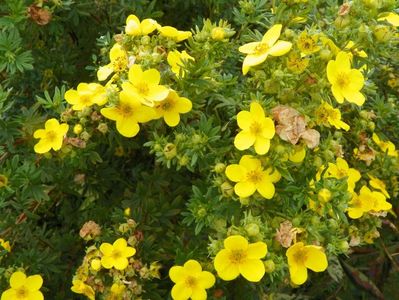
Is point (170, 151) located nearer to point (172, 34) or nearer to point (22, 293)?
point (172, 34)

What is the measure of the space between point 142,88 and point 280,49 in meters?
0.35

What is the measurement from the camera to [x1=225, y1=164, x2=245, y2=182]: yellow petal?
1.48 meters

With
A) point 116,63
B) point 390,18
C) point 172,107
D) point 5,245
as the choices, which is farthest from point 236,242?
point 5,245

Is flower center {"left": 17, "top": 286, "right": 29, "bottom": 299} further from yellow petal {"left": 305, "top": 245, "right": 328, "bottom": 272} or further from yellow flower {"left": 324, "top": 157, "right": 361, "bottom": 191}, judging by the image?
yellow flower {"left": 324, "top": 157, "right": 361, "bottom": 191}

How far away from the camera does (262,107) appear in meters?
1.50

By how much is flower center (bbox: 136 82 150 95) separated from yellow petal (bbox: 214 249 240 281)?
432 mm

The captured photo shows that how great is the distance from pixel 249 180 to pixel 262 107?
7.5 inches

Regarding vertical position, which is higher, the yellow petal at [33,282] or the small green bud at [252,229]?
the small green bud at [252,229]

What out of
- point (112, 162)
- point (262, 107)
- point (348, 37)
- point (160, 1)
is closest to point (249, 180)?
point (262, 107)

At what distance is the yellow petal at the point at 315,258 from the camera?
1493 mm

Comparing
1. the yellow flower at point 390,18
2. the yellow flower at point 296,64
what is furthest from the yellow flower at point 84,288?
the yellow flower at point 390,18

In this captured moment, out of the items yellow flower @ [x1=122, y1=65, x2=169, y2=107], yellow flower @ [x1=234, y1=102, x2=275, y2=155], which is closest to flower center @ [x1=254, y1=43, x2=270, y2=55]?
yellow flower @ [x1=234, y1=102, x2=275, y2=155]

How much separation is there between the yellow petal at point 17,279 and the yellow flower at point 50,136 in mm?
390

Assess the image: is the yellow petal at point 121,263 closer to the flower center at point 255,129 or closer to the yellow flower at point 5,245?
the yellow flower at point 5,245
